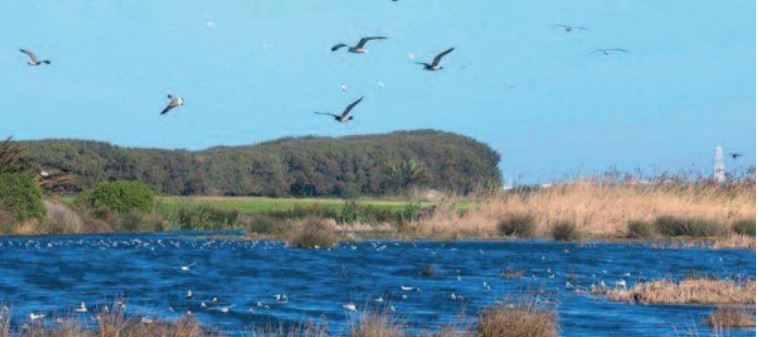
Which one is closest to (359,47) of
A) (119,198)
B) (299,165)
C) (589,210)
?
(589,210)

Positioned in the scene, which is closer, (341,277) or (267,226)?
(341,277)

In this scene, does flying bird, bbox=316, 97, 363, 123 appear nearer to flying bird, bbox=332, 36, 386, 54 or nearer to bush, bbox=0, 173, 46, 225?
flying bird, bbox=332, 36, 386, 54

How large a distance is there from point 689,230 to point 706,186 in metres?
7.42

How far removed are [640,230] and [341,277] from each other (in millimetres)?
20595

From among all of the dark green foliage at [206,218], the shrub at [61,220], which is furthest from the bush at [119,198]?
the shrub at [61,220]

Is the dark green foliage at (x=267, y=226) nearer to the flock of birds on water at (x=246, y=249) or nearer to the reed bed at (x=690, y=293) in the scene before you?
the flock of birds on water at (x=246, y=249)

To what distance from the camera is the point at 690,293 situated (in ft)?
87.6

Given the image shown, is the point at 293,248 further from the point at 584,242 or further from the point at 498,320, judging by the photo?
the point at 498,320

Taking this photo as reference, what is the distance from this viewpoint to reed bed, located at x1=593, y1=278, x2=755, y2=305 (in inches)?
1033

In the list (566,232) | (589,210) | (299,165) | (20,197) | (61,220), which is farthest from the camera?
(299,165)

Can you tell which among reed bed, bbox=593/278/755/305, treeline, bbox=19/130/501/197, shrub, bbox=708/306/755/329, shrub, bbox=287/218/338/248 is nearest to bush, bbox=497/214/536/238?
shrub, bbox=287/218/338/248

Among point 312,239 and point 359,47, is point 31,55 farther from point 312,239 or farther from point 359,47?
point 312,239

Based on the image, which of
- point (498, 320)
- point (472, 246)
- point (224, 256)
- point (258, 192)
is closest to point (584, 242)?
point (472, 246)

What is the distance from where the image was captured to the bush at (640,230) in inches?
2037
